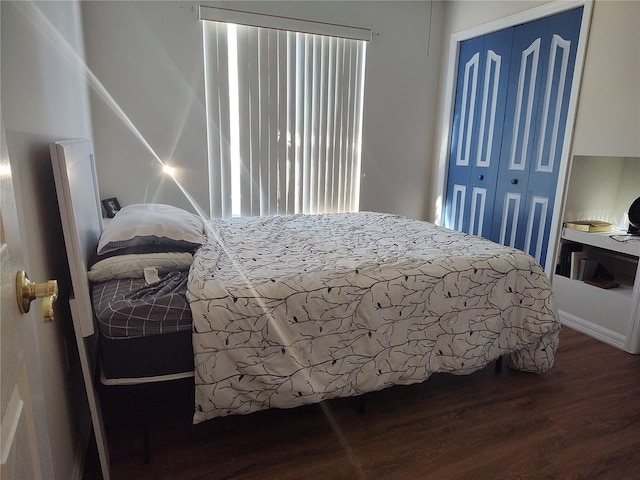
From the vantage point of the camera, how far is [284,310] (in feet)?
5.53

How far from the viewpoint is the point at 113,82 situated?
328 cm

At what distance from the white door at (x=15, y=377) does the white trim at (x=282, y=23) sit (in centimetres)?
316

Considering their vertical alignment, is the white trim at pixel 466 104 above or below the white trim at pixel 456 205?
above

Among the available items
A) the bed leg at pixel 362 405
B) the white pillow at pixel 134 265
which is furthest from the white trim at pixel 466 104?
the white pillow at pixel 134 265

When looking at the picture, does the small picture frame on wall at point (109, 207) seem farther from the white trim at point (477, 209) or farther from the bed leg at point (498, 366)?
the white trim at point (477, 209)

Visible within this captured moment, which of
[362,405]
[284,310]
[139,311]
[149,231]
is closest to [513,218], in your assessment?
[362,405]

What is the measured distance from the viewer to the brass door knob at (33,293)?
692 millimetres

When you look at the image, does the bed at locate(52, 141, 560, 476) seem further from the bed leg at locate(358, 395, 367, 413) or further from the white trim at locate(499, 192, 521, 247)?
the white trim at locate(499, 192, 521, 247)

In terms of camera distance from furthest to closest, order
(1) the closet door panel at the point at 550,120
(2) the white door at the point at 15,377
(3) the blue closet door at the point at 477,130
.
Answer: (3) the blue closet door at the point at 477,130
(1) the closet door panel at the point at 550,120
(2) the white door at the point at 15,377

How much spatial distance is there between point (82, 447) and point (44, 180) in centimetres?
109

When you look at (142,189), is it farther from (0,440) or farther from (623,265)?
(623,265)

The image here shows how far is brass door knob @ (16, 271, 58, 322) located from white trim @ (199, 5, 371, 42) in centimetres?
327

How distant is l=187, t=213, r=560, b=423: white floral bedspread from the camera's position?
64.4 inches

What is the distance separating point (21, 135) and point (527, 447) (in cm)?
229
